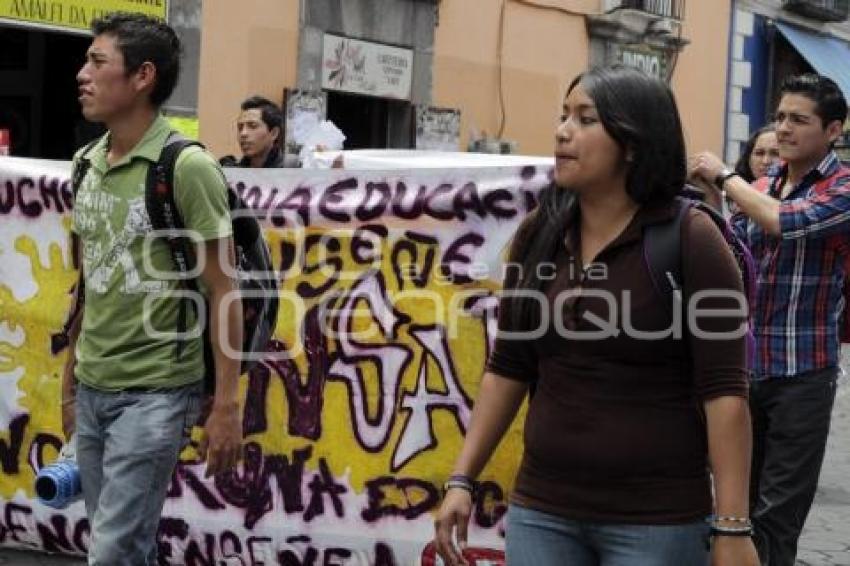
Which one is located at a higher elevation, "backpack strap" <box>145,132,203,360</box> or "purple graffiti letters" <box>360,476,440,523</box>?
"backpack strap" <box>145,132,203,360</box>

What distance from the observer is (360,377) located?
4.68 m

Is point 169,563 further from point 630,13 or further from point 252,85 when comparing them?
point 630,13

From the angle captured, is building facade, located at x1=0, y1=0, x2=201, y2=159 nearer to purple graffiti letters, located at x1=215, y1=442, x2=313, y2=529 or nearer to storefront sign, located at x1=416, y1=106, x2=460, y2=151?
storefront sign, located at x1=416, y1=106, x2=460, y2=151

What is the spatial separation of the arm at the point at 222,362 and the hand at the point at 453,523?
0.73 meters

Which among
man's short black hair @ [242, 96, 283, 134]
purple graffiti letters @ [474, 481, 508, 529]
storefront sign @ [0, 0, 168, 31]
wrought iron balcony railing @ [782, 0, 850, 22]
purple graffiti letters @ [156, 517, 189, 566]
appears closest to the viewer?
purple graffiti letters @ [474, 481, 508, 529]

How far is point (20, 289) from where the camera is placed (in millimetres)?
5184

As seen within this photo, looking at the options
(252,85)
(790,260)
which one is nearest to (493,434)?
(790,260)

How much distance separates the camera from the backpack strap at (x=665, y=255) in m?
2.46

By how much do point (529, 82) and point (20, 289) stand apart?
1209 cm

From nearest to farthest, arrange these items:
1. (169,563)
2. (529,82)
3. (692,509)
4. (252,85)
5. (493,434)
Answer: (692,509) → (493,434) → (169,563) → (252,85) → (529,82)

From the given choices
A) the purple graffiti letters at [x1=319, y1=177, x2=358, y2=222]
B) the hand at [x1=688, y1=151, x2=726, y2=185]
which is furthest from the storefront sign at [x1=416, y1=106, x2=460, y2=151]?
the hand at [x1=688, y1=151, x2=726, y2=185]

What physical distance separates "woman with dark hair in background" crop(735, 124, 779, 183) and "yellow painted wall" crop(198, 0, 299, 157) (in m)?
7.58

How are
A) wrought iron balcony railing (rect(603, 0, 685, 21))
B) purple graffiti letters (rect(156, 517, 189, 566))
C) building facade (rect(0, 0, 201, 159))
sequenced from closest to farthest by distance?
purple graffiti letters (rect(156, 517, 189, 566)) → building facade (rect(0, 0, 201, 159)) → wrought iron balcony railing (rect(603, 0, 685, 21))

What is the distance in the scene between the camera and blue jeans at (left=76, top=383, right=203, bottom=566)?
3125 millimetres
